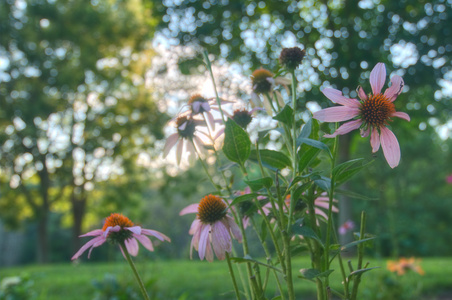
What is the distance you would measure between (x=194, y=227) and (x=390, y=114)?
0.96 ft

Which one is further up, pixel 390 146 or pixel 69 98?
pixel 69 98

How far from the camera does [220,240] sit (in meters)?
0.49

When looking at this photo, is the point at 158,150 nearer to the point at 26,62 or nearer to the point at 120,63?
the point at 120,63

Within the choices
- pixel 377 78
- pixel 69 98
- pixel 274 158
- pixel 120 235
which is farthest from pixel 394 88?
pixel 69 98

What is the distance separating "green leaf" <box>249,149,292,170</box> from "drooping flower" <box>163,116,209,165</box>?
4.6 inches

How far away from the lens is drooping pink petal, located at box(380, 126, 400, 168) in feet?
1.43

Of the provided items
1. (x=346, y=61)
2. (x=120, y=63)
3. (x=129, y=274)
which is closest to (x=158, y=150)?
(x=120, y=63)

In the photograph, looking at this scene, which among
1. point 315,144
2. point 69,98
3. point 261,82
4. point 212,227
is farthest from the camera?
point 69,98

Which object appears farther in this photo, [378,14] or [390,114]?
[378,14]

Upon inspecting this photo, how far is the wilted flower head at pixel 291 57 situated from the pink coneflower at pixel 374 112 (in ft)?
0.62

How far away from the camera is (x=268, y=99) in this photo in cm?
64

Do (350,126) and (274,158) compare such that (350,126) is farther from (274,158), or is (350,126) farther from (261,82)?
(261,82)

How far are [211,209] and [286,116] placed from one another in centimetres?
16

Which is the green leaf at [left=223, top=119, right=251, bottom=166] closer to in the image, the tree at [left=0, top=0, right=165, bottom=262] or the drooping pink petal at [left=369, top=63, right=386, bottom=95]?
the drooping pink petal at [left=369, top=63, right=386, bottom=95]
